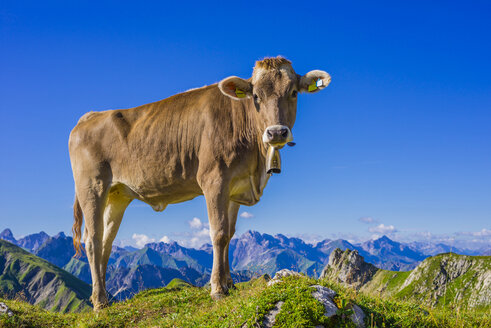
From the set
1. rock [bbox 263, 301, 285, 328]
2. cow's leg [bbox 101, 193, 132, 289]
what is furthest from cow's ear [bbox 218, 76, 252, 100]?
cow's leg [bbox 101, 193, 132, 289]

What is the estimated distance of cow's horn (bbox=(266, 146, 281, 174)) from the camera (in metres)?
10.2

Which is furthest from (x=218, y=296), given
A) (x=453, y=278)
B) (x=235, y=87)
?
(x=453, y=278)

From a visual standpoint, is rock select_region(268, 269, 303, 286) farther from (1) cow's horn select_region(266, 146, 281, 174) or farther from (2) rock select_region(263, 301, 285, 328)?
(1) cow's horn select_region(266, 146, 281, 174)

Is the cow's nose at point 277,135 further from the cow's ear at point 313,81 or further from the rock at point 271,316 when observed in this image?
the rock at point 271,316

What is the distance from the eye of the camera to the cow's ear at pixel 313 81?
10.5 metres

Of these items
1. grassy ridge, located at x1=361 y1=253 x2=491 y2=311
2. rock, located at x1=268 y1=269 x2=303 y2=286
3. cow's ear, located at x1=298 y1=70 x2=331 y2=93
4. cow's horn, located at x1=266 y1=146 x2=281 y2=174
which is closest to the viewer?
rock, located at x1=268 y1=269 x2=303 y2=286

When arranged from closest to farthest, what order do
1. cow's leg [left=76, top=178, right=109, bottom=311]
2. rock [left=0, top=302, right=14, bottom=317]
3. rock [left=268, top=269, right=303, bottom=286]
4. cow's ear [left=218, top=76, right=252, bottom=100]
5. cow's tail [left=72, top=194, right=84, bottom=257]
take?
rock [left=268, top=269, right=303, bottom=286], cow's ear [left=218, top=76, right=252, bottom=100], rock [left=0, top=302, right=14, bottom=317], cow's leg [left=76, top=178, right=109, bottom=311], cow's tail [left=72, top=194, right=84, bottom=257]

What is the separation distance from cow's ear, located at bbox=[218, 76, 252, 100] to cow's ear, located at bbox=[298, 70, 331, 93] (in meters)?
1.28

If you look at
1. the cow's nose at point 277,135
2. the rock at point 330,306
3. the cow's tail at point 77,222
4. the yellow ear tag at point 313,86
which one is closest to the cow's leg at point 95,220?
the cow's tail at point 77,222

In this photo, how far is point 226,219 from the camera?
10039 millimetres

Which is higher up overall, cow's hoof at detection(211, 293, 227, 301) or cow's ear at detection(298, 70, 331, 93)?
cow's ear at detection(298, 70, 331, 93)

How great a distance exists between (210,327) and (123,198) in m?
7.16

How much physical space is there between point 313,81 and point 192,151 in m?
3.55

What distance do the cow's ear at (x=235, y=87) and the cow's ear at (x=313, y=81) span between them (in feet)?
4.21
